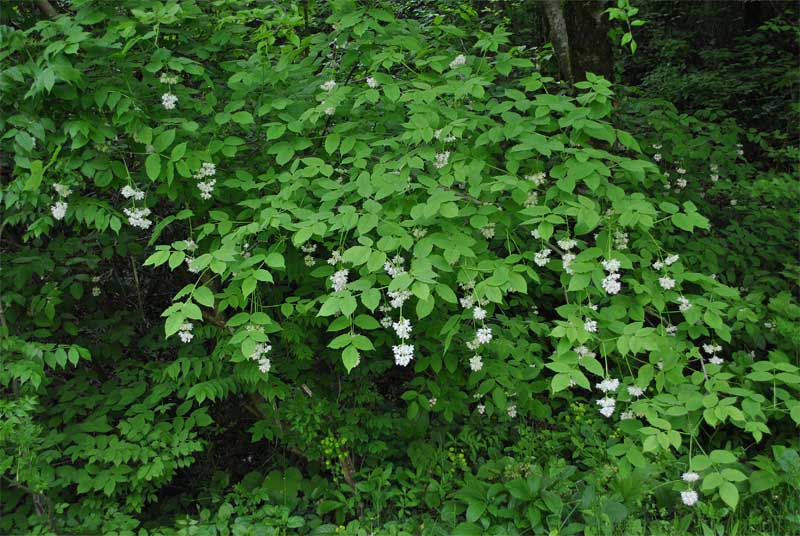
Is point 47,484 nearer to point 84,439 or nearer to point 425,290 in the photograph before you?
point 84,439

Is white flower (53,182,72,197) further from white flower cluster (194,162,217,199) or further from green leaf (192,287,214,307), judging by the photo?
green leaf (192,287,214,307)

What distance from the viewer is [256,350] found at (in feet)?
8.14

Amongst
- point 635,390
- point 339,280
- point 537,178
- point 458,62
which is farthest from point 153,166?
point 635,390

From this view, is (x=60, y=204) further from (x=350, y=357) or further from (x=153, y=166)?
(x=350, y=357)

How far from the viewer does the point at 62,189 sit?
245 cm

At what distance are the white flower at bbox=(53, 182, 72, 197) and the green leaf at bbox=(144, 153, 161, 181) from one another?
0.37 m

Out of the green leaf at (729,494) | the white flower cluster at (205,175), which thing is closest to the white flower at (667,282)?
the green leaf at (729,494)

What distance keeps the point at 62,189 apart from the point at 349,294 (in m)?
1.34

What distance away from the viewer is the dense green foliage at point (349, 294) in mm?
2250

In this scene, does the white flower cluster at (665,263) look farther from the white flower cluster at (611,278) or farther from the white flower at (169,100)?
the white flower at (169,100)

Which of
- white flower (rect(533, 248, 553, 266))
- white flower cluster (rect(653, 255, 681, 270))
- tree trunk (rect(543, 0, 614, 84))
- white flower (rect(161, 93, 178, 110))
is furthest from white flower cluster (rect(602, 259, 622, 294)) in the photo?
tree trunk (rect(543, 0, 614, 84))

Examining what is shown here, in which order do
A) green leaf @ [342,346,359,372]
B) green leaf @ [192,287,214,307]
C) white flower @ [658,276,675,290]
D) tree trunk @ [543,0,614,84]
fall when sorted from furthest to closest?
1. tree trunk @ [543,0,614,84]
2. white flower @ [658,276,675,290]
3. green leaf @ [192,287,214,307]
4. green leaf @ [342,346,359,372]

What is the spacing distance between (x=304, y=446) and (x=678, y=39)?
A: 325 inches

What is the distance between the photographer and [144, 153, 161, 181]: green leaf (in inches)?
93.8
